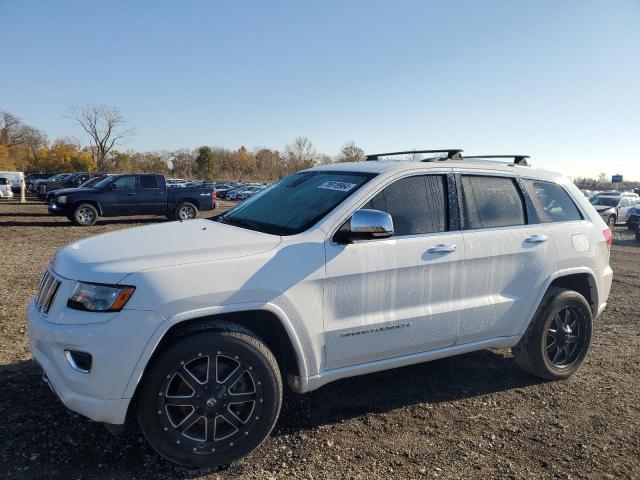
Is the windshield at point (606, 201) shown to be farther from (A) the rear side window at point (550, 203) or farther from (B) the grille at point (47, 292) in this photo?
(B) the grille at point (47, 292)

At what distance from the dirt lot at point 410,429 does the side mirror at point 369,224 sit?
4.40 ft

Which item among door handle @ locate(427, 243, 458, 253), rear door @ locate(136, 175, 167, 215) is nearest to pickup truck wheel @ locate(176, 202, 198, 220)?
rear door @ locate(136, 175, 167, 215)

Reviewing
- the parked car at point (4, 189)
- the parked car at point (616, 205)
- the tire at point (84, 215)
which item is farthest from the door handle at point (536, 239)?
the parked car at point (4, 189)

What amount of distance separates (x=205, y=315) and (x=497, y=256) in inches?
88.3

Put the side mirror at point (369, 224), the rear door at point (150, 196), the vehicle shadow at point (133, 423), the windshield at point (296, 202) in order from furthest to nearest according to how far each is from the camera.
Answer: the rear door at point (150, 196) → the windshield at point (296, 202) → the side mirror at point (369, 224) → the vehicle shadow at point (133, 423)

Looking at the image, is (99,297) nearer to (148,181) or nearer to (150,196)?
(150,196)

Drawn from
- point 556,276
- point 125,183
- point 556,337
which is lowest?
point 556,337

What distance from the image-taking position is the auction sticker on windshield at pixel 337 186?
346 centimetres

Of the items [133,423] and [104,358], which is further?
[133,423]

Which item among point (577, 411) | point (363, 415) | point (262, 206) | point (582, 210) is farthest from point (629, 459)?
point (262, 206)

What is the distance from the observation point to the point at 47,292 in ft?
9.62

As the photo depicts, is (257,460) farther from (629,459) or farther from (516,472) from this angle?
(629,459)

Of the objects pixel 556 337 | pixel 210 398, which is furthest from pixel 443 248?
pixel 210 398

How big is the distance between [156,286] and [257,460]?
48.3 inches
